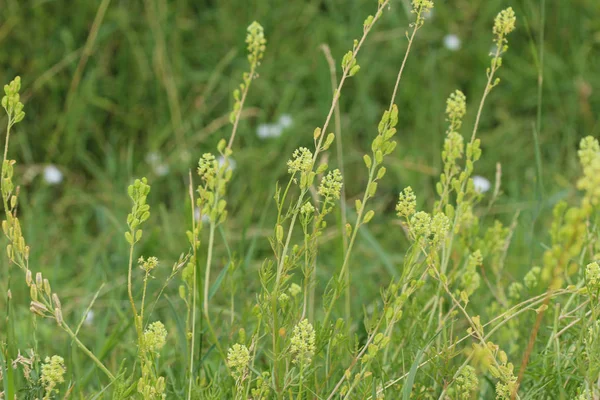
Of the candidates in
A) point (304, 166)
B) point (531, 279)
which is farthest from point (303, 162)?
point (531, 279)

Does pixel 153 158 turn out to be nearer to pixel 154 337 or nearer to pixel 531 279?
pixel 531 279

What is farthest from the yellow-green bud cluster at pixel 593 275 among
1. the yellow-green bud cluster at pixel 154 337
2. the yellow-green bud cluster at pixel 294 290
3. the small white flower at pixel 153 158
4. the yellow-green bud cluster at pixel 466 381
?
the small white flower at pixel 153 158

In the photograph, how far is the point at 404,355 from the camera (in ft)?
4.84

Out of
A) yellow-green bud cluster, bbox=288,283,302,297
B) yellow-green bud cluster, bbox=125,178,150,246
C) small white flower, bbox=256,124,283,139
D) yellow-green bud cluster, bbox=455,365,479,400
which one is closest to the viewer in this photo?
yellow-green bud cluster, bbox=125,178,150,246

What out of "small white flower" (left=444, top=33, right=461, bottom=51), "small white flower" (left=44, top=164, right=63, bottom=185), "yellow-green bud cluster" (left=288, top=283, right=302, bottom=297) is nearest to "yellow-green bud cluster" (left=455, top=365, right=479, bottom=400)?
"yellow-green bud cluster" (left=288, top=283, right=302, bottom=297)

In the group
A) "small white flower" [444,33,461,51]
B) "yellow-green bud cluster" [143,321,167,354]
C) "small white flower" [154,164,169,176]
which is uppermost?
"small white flower" [444,33,461,51]

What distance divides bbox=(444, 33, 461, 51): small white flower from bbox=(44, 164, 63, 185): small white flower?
5.05 feet

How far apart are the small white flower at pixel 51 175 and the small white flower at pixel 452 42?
5.05 ft

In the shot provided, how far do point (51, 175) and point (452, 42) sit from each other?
1580 millimetres

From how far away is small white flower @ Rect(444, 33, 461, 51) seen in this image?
11.3 ft

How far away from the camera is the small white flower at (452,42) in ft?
11.3

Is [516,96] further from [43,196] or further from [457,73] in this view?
[43,196]

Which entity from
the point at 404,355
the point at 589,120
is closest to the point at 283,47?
the point at 589,120

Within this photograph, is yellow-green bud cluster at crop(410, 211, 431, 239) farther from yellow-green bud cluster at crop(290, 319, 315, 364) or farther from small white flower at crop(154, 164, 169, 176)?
small white flower at crop(154, 164, 169, 176)
